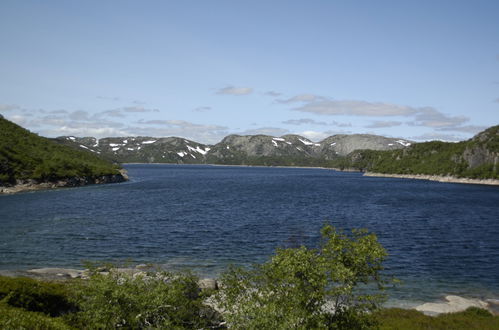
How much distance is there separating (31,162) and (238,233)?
368ft

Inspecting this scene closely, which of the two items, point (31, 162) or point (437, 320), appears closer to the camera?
point (437, 320)

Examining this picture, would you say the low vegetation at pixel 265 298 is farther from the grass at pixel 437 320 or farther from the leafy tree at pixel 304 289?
the grass at pixel 437 320

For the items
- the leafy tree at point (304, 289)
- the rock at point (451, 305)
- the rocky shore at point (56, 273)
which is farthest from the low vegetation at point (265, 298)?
the rock at point (451, 305)

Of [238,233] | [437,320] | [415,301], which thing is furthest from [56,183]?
[437,320]

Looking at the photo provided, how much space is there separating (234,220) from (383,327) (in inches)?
2096

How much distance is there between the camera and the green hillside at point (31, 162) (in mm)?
129500

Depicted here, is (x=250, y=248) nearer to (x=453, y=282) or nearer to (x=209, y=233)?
(x=209, y=233)

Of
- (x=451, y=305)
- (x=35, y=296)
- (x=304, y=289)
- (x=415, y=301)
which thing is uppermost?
(x=304, y=289)

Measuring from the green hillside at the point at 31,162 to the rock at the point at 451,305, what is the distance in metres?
132

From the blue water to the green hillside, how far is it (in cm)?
2433

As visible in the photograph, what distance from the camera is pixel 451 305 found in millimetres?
33156

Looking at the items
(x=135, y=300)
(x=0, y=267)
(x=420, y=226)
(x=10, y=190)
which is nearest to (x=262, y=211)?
(x=420, y=226)

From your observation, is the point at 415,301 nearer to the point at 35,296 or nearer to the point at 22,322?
the point at 35,296

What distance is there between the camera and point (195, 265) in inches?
1738
